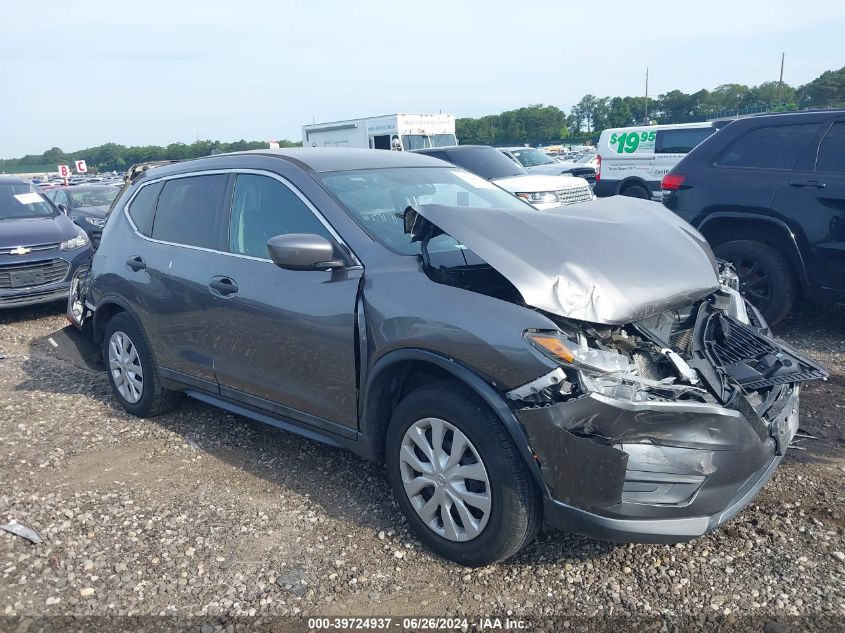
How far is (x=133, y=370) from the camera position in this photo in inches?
192

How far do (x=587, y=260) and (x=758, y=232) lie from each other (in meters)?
3.89

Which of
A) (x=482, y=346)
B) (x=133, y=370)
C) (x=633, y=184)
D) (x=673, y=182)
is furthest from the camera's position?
(x=633, y=184)

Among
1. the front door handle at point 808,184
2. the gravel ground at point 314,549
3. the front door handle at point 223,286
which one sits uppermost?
the front door handle at point 808,184

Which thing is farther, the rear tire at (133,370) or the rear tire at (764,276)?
the rear tire at (764,276)

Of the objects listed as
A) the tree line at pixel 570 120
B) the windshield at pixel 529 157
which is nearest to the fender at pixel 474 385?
the windshield at pixel 529 157

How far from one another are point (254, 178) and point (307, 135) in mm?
24238

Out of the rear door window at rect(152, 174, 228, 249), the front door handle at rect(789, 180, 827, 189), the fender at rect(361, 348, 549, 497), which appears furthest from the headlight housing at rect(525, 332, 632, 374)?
the front door handle at rect(789, 180, 827, 189)

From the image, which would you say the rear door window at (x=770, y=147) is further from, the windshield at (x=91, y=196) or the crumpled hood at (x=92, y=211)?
the windshield at (x=91, y=196)

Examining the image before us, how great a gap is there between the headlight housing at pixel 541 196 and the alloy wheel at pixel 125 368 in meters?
7.04

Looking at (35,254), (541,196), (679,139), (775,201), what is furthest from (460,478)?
(679,139)

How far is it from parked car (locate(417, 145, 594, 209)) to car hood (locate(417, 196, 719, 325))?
23.6 ft

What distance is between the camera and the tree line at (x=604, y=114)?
5662 centimetres

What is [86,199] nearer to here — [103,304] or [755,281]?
[103,304]

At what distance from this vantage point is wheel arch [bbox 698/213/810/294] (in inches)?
225
